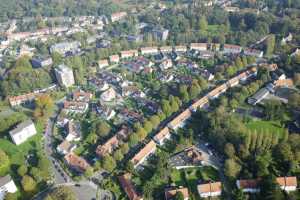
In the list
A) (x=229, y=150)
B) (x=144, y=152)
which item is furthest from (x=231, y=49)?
(x=144, y=152)

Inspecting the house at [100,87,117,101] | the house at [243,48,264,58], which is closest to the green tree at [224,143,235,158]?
the house at [100,87,117,101]

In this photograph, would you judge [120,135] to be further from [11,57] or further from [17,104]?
[11,57]

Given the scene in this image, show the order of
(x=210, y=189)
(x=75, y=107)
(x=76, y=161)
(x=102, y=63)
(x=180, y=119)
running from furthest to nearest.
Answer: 1. (x=102, y=63)
2. (x=75, y=107)
3. (x=180, y=119)
4. (x=76, y=161)
5. (x=210, y=189)

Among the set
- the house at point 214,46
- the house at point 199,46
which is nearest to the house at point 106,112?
the house at point 199,46

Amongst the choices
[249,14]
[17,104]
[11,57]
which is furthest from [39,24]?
[249,14]

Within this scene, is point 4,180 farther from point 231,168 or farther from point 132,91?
point 231,168
